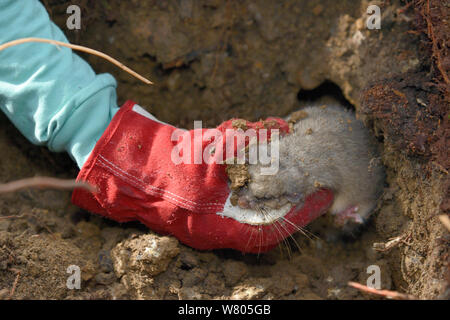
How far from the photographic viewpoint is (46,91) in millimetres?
2229

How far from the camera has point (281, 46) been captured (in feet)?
9.98

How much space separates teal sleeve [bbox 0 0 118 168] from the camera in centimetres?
223

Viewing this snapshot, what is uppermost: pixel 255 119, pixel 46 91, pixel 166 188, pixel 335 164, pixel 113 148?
pixel 46 91

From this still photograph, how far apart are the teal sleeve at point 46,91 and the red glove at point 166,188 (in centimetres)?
13

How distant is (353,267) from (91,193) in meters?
1.58

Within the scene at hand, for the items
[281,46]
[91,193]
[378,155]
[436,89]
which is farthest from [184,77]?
[436,89]

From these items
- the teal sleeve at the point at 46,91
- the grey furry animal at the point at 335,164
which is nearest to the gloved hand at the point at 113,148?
the teal sleeve at the point at 46,91

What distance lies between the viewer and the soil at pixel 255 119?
81.4 inches

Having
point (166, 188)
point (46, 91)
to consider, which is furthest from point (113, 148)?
point (46, 91)

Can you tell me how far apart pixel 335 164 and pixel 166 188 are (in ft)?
3.51

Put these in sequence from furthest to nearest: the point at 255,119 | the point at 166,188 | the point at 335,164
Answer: the point at 255,119 < the point at 335,164 < the point at 166,188

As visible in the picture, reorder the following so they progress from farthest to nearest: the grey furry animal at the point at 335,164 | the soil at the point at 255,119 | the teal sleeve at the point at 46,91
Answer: the grey furry animal at the point at 335,164
the teal sleeve at the point at 46,91
the soil at the point at 255,119

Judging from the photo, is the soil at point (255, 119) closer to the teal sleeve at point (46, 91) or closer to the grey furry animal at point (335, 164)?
the grey furry animal at point (335, 164)

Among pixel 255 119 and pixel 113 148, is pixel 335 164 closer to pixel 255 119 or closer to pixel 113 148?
pixel 255 119
